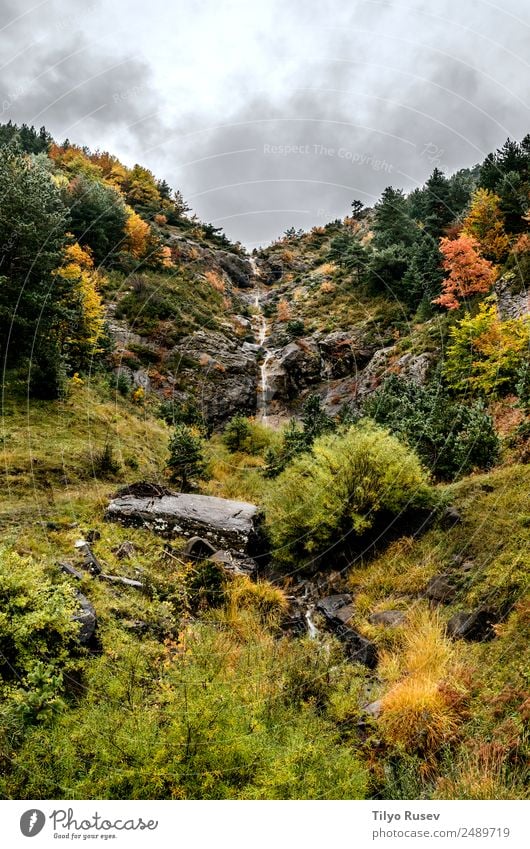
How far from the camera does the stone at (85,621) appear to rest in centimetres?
614

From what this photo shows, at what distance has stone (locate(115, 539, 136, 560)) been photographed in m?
9.88

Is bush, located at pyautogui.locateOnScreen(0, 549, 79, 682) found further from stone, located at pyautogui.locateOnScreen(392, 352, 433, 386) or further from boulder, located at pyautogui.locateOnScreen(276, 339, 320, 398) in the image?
boulder, located at pyautogui.locateOnScreen(276, 339, 320, 398)

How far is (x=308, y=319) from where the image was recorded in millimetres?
40531

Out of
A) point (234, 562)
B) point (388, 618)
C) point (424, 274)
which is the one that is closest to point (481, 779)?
point (388, 618)

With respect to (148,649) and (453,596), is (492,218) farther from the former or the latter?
(148,649)

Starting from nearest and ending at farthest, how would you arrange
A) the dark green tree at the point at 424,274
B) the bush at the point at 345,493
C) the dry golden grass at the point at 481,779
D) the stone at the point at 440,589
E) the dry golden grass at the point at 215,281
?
the dry golden grass at the point at 481,779, the stone at the point at 440,589, the bush at the point at 345,493, the dark green tree at the point at 424,274, the dry golden grass at the point at 215,281

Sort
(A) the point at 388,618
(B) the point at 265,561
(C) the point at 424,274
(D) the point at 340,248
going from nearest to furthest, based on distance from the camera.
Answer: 1. (A) the point at 388,618
2. (B) the point at 265,561
3. (C) the point at 424,274
4. (D) the point at 340,248

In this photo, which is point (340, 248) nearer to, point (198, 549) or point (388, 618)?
point (198, 549)

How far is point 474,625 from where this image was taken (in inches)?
293

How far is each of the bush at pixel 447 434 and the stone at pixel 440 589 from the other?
14.2 feet

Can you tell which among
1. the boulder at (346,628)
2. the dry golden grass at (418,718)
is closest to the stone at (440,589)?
the boulder at (346,628)

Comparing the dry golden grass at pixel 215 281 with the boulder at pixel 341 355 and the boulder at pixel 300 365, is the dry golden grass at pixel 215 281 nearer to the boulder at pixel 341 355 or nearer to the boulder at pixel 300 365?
the boulder at pixel 300 365

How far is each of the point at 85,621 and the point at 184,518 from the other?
568 centimetres

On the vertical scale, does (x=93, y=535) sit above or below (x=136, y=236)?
below
